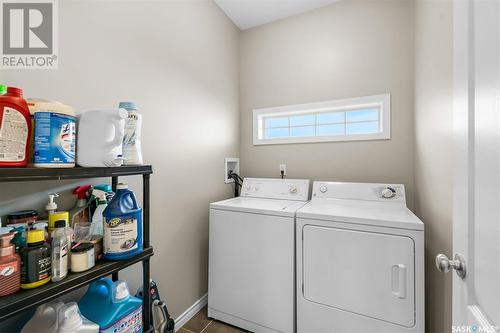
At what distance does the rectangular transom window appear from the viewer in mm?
1922

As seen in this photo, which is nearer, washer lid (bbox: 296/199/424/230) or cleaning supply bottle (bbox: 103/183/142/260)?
cleaning supply bottle (bbox: 103/183/142/260)

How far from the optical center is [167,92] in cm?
153

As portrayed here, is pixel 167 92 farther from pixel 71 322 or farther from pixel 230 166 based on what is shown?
pixel 71 322

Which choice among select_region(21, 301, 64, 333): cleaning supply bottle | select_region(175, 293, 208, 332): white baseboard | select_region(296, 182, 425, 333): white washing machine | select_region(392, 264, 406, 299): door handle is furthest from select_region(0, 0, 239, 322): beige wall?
select_region(392, 264, 406, 299): door handle

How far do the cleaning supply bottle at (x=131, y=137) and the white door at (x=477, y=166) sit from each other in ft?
3.93

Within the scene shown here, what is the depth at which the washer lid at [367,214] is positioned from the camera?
4.02ft

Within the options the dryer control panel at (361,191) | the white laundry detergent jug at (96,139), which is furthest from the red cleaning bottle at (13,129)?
the dryer control panel at (361,191)

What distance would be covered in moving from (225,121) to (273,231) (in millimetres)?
1248

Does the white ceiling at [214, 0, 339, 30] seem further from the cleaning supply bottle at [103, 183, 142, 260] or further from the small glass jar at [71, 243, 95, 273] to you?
the small glass jar at [71, 243, 95, 273]

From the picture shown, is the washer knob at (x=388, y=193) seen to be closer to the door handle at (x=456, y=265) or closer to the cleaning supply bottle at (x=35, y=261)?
the door handle at (x=456, y=265)

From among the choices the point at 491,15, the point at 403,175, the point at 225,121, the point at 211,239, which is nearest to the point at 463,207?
the point at 491,15

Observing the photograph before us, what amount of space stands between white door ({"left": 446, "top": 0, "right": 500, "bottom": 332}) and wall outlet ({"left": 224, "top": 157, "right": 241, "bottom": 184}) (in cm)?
178

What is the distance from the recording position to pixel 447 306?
104 centimetres

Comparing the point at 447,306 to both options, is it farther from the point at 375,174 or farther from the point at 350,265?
the point at 375,174
